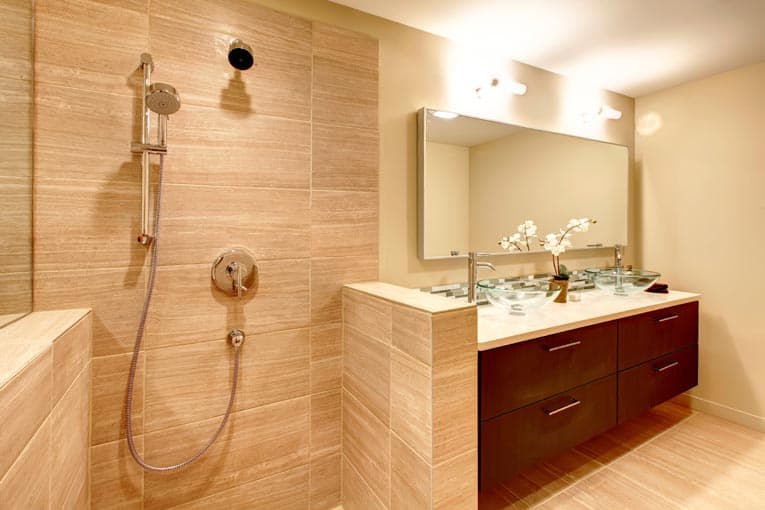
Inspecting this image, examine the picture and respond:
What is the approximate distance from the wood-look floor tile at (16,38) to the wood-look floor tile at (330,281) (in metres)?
1.12

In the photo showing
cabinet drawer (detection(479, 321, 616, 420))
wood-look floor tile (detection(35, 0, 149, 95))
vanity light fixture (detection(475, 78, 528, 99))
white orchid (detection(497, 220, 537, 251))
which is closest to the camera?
wood-look floor tile (detection(35, 0, 149, 95))

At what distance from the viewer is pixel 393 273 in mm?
1808

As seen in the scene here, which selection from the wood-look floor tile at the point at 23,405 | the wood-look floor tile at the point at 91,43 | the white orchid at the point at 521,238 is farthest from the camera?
the white orchid at the point at 521,238

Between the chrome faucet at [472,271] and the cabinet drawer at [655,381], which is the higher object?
the chrome faucet at [472,271]

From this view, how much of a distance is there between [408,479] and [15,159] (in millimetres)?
1606

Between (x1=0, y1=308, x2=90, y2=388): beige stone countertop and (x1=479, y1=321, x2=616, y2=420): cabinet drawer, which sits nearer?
(x1=0, y1=308, x2=90, y2=388): beige stone countertop

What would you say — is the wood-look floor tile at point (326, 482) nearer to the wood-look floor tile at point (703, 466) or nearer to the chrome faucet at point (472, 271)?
the chrome faucet at point (472, 271)

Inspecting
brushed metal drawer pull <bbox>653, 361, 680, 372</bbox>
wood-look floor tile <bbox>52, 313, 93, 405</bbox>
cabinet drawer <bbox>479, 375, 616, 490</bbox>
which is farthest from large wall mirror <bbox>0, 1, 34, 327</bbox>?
brushed metal drawer pull <bbox>653, 361, 680, 372</bbox>

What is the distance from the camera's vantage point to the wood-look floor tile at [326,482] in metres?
1.62

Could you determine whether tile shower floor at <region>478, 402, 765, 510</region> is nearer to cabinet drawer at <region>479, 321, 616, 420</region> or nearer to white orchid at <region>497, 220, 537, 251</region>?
cabinet drawer at <region>479, 321, 616, 420</region>

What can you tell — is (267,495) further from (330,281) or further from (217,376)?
(330,281)

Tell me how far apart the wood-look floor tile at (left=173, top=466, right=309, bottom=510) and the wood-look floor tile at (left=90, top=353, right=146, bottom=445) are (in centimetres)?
39

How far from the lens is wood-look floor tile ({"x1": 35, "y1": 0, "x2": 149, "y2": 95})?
1.18m

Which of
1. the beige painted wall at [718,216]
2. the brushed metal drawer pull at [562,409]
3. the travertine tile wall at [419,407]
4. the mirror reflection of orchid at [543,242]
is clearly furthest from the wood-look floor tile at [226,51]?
the beige painted wall at [718,216]
